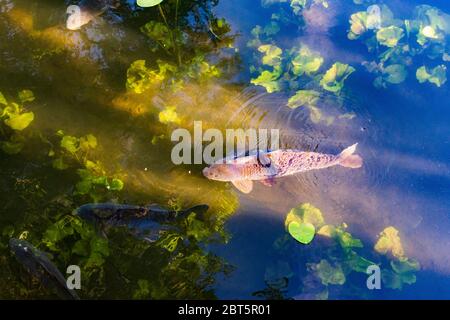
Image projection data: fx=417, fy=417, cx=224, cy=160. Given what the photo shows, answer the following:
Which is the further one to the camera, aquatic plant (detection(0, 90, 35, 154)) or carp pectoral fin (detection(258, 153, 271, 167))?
carp pectoral fin (detection(258, 153, 271, 167))

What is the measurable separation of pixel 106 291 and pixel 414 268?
2.45 m

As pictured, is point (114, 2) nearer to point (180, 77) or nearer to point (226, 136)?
point (180, 77)

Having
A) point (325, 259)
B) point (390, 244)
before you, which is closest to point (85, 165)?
point (325, 259)

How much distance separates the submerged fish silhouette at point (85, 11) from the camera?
3846 mm

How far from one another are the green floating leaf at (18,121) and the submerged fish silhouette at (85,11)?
0.99 m

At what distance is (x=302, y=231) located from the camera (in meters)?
3.35

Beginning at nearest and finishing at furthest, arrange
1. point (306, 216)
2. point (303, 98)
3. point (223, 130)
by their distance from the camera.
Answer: point (306, 216), point (223, 130), point (303, 98)

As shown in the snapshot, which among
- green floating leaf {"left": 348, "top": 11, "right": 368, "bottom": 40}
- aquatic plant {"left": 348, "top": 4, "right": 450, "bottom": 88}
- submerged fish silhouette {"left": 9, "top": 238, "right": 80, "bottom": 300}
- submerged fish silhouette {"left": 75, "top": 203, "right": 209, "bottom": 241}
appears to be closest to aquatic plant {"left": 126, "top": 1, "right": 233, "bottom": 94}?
submerged fish silhouette {"left": 75, "top": 203, "right": 209, "bottom": 241}

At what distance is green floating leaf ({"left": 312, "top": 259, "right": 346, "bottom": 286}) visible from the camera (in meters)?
3.32

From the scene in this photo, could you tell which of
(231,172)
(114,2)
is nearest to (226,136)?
(231,172)

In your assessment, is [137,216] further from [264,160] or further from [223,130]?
[264,160]

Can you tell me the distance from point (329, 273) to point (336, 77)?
176 cm

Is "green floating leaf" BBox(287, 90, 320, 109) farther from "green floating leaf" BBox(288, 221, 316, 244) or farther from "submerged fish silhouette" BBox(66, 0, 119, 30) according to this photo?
"submerged fish silhouette" BBox(66, 0, 119, 30)

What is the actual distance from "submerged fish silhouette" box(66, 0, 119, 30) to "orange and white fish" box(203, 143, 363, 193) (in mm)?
1827
